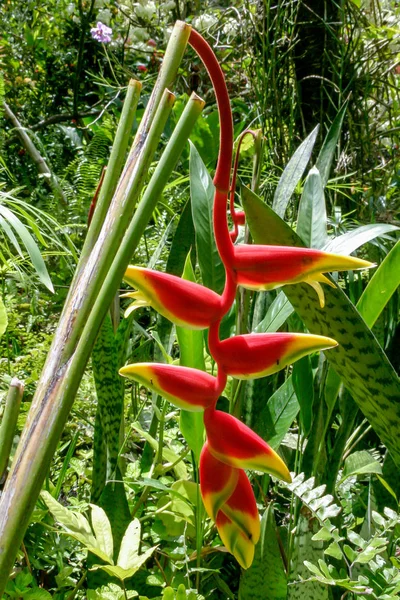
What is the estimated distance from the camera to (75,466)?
0.77 meters

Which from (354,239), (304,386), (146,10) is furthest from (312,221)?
(146,10)

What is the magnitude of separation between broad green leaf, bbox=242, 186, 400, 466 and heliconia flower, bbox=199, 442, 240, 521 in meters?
0.18

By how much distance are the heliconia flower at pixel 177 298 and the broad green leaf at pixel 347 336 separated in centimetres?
15

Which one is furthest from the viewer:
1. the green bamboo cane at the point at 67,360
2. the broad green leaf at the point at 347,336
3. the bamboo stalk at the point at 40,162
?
the bamboo stalk at the point at 40,162

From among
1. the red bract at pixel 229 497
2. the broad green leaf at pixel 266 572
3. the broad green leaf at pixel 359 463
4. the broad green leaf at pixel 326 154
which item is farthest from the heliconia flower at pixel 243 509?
the broad green leaf at pixel 326 154

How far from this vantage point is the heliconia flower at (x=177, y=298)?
29 centimetres

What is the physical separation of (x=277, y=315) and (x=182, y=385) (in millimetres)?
337

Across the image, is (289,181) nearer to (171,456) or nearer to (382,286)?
(382,286)

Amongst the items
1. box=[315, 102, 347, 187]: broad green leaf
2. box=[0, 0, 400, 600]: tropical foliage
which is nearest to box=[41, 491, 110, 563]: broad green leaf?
box=[0, 0, 400, 600]: tropical foliage

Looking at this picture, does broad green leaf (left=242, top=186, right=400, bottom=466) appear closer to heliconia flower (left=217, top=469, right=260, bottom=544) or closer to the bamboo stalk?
heliconia flower (left=217, top=469, right=260, bottom=544)

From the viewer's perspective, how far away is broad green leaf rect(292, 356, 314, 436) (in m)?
0.60

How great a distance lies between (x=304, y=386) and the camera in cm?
60

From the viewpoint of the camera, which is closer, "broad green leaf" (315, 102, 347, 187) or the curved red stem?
the curved red stem

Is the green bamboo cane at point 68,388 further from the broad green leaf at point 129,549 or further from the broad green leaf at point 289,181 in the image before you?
the broad green leaf at point 289,181
